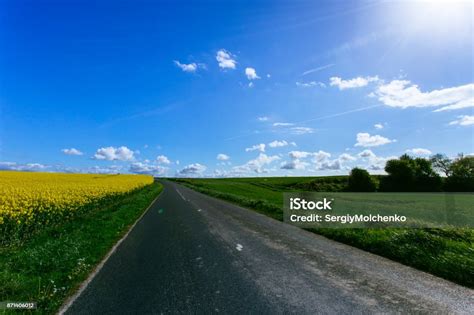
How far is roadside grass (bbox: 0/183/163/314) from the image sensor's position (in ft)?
16.8

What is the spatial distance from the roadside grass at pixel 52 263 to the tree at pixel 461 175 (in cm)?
5015

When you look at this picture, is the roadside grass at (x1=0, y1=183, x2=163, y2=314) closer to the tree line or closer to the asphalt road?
the asphalt road

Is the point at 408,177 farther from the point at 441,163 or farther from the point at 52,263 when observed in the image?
the point at 52,263

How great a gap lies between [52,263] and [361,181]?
188 feet

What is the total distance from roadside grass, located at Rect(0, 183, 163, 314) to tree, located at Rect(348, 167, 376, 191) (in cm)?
5314

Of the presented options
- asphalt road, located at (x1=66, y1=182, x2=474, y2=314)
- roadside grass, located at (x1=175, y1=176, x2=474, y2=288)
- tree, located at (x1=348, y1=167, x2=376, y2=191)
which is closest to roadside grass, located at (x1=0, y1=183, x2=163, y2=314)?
asphalt road, located at (x1=66, y1=182, x2=474, y2=314)

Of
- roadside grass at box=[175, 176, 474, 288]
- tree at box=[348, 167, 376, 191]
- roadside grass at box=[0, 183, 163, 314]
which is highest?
tree at box=[348, 167, 376, 191]

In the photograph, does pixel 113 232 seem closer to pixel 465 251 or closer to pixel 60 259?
pixel 60 259

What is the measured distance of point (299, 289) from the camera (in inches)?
204

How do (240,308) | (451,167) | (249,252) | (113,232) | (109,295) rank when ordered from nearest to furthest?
(240,308), (109,295), (249,252), (113,232), (451,167)

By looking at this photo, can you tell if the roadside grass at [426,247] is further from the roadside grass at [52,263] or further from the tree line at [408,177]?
the tree line at [408,177]

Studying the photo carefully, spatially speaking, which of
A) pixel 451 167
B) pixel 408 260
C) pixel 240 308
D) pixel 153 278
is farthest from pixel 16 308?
pixel 451 167

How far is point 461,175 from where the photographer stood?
145 ft

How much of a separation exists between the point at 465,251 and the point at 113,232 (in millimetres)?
11331
